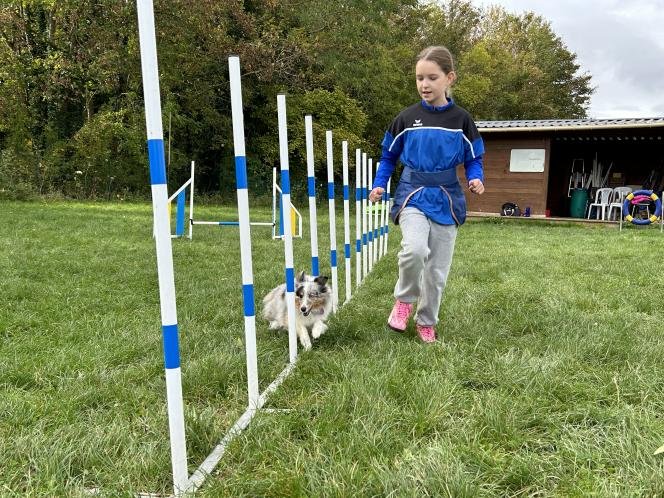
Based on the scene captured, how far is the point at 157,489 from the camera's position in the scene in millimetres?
1866

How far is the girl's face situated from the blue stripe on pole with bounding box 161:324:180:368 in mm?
2313

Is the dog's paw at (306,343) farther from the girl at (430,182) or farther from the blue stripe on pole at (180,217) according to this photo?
the blue stripe on pole at (180,217)

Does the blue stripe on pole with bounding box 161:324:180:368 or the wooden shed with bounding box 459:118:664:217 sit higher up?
the wooden shed with bounding box 459:118:664:217

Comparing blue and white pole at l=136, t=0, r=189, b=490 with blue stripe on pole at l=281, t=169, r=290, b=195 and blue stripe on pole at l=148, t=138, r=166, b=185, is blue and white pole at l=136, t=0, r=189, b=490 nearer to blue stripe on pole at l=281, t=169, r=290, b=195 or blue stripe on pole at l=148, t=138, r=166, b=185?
blue stripe on pole at l=148, t=138, r=166, b=185

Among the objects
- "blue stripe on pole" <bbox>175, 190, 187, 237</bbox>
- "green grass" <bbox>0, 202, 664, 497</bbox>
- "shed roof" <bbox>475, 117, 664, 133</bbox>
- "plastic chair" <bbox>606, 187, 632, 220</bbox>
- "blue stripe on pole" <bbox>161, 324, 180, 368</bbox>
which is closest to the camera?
"blue stripe on pole" <bbox>161, 324, 180, 368</bbox>

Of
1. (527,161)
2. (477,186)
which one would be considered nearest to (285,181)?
(477,186)

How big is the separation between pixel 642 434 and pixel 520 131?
13.9 meters

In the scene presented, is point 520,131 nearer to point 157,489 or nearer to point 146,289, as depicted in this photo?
point 146,289

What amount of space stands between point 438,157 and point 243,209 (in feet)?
5.09

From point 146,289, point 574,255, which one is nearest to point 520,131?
point 574,255

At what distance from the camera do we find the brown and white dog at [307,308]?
356 centimetres

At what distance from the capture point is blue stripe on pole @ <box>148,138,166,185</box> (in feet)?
5.44

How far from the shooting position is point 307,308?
143 inches

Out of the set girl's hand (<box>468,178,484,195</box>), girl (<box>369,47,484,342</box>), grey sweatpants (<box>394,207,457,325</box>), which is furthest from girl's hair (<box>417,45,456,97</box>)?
grey sweatpants (<box>394,207,457,325</box>)
